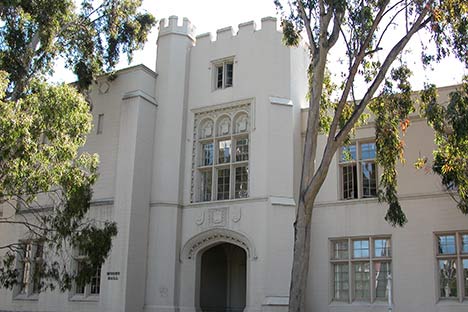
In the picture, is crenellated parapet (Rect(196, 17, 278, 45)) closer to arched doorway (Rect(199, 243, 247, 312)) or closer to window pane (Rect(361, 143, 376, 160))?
window pane (Rect(361, 143, 376, 160))

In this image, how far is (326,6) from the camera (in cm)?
1622

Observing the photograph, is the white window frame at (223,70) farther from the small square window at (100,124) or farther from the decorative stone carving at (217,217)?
the decorative stone carving at (217,217)

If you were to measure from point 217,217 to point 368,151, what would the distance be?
223 inches

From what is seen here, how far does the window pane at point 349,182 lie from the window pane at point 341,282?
2.34 m

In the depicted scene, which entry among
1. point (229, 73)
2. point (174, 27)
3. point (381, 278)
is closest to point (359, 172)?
point (381, 278)

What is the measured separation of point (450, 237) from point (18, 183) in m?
12.6

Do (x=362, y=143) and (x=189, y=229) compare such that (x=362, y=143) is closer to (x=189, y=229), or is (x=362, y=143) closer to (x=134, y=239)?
(x=189, y=229)

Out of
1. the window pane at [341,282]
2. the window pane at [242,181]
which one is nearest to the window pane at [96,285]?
the window pane at [242,181]

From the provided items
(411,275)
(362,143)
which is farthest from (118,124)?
(411,275)

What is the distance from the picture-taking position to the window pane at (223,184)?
21.9 metres

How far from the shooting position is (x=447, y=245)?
1844 centimetres

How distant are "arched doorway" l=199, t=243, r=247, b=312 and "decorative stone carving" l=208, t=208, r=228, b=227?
8.08 ft

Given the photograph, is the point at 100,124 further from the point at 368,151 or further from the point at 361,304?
the point at 361,304

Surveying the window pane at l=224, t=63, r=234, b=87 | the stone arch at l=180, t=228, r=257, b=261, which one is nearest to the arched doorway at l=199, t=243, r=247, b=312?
the stone arch at l=180, t=228, r=257, b=261
